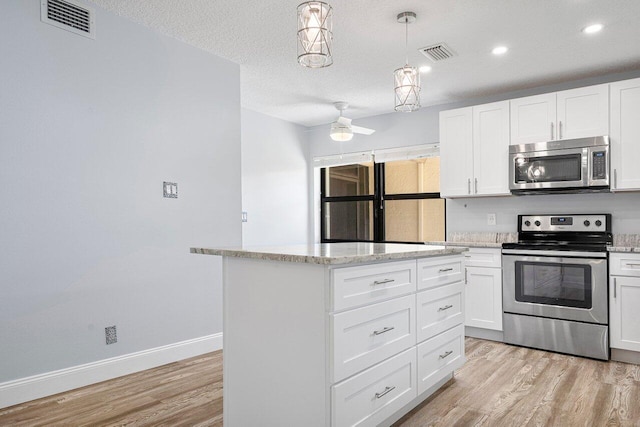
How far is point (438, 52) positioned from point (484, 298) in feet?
7.28

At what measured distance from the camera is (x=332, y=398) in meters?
1.79

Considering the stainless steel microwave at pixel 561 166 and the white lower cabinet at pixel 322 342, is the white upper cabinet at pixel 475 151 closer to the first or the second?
the stainless steel microwave at pixel 561 166

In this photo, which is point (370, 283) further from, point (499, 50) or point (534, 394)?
point (499, 50)

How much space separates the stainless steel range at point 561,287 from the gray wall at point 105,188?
2.55 m

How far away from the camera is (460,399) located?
2621 millimetres

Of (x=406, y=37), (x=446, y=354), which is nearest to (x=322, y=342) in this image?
(x=446, y=354)

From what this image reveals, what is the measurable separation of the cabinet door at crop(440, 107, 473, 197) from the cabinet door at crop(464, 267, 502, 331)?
819mm

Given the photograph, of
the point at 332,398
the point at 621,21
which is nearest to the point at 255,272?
the point at 332,398

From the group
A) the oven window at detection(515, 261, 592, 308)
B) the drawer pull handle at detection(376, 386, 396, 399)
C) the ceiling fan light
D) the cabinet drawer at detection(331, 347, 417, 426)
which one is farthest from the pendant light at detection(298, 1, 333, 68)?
the oven window at detection(515, 261, 592, 308)

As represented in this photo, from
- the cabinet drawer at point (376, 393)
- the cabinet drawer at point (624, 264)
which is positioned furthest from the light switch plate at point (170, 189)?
the cabinet drawer at point (624, 264)

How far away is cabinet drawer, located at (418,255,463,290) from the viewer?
2.43 metres

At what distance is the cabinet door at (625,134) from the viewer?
3482mm

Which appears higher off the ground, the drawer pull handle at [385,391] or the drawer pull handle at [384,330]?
the drawer pull handle at [384,330]

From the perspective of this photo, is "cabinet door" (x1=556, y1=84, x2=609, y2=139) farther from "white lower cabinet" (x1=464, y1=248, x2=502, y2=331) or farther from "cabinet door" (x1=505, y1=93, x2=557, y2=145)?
"white lower cabinet" (x1=464, y1=248, x2=502, y2=331)
